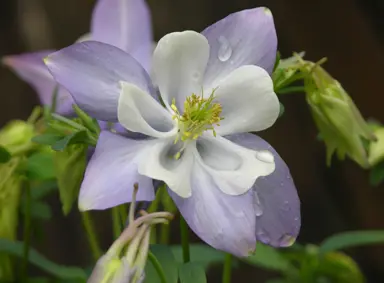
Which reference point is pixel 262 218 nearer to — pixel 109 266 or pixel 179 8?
pixel 109 266


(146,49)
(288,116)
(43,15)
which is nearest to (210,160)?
(146,49)

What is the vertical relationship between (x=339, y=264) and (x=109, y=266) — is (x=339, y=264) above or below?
below

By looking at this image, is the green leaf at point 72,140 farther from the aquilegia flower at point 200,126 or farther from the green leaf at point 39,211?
the green leaf at point 39,211

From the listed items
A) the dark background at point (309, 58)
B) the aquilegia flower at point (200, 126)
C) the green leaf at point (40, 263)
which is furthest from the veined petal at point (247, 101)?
the dark background at point (309, 58)

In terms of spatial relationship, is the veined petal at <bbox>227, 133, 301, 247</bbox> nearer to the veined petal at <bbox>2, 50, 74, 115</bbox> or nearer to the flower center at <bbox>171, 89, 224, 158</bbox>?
the flower center at <bbox>171, 89, 224, 158</bbox>

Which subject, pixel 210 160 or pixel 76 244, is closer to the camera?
pixel 210 160

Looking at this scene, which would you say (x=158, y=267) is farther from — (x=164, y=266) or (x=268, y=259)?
(x=268, y=259)

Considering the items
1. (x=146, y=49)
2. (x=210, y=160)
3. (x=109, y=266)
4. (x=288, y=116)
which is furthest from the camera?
(x=288, y=116)

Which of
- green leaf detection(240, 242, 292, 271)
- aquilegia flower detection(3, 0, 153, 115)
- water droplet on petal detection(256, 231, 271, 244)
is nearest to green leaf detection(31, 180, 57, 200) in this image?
aquilegia flower detection(3, 0, 153, 115)
